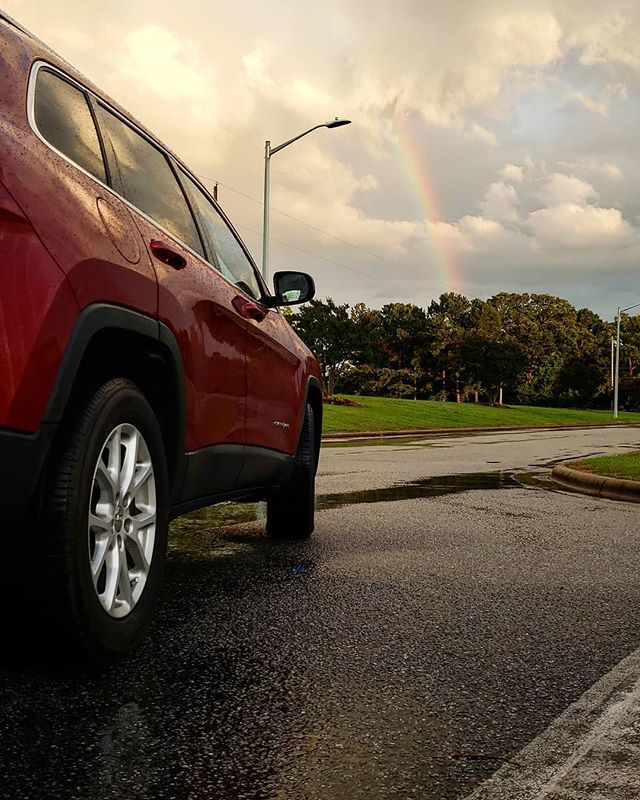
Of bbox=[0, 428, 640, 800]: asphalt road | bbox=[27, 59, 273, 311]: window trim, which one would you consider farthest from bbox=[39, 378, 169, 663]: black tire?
bbox=[27, 59, 273, 311]: window trim

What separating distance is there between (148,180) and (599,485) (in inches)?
320

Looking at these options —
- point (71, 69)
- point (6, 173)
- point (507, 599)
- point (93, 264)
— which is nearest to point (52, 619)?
point (93, 264)

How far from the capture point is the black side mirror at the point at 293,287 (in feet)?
18.4

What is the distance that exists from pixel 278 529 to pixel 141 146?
3.13 metres

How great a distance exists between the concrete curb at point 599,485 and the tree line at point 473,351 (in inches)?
1715

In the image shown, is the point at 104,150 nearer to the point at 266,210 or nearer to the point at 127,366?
the point at 127,366

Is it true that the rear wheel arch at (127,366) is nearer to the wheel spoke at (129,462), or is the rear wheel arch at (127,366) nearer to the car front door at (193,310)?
the car front door at (193,310)

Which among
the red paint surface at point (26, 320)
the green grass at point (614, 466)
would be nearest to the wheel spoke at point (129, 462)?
the red paint surface at point (26, 320)

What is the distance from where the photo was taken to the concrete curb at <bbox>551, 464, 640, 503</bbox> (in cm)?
1013

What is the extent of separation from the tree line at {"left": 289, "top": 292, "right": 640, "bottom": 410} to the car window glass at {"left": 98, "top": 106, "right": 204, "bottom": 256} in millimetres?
51210

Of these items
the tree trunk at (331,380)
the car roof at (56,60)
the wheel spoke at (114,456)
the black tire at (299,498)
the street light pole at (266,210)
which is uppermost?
the street light pole at (266,210)

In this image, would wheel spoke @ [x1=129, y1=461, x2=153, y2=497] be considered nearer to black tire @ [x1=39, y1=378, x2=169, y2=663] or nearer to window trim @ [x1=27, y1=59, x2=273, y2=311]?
black tire @ [x1=39, y1=378, x2=169, y2=663]

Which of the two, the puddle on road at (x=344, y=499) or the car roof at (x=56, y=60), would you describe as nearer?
the car roof at (x=56, y=60)

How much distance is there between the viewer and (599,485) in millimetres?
10875
